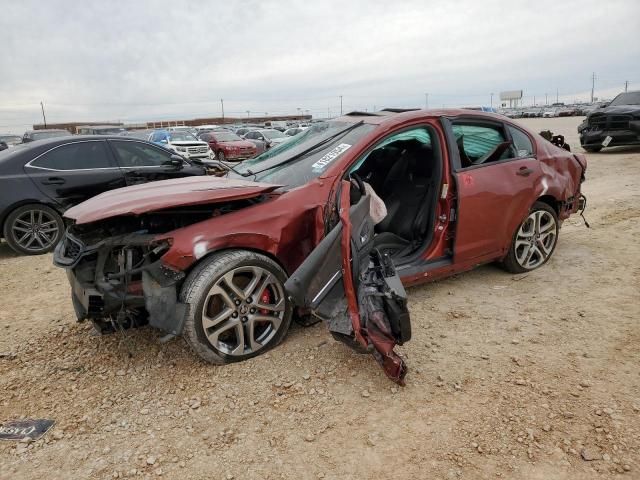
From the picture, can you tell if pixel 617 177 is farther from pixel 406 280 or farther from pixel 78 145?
pixel 78 145

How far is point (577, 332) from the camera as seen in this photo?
10.8 feet

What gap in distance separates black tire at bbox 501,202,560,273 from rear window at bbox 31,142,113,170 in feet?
17.3

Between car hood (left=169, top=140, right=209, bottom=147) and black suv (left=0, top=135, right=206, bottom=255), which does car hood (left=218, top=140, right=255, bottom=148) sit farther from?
black suv (left=0, top=135, right=206, bottom=255)

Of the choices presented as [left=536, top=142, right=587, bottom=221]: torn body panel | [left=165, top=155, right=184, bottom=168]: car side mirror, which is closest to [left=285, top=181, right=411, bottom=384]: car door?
[left=536, top=142, right=587, bottom=221]: torn body panel

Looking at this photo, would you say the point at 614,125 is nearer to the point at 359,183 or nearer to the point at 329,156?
the point at 329,156

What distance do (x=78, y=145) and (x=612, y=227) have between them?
23.0 feet

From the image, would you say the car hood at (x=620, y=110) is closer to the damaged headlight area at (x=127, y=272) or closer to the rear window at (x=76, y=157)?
the rear window at (x=76, y=157)

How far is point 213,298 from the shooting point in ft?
9.64

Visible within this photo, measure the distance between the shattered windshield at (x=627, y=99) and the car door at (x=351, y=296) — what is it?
14.5 metres

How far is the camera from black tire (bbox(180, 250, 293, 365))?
2.81m

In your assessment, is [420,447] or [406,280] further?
[406,280]

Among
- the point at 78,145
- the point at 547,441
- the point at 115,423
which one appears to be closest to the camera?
the point at 547,441

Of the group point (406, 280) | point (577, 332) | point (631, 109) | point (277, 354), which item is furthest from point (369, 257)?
point (631, 109)

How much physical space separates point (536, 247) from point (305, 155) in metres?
2.40
